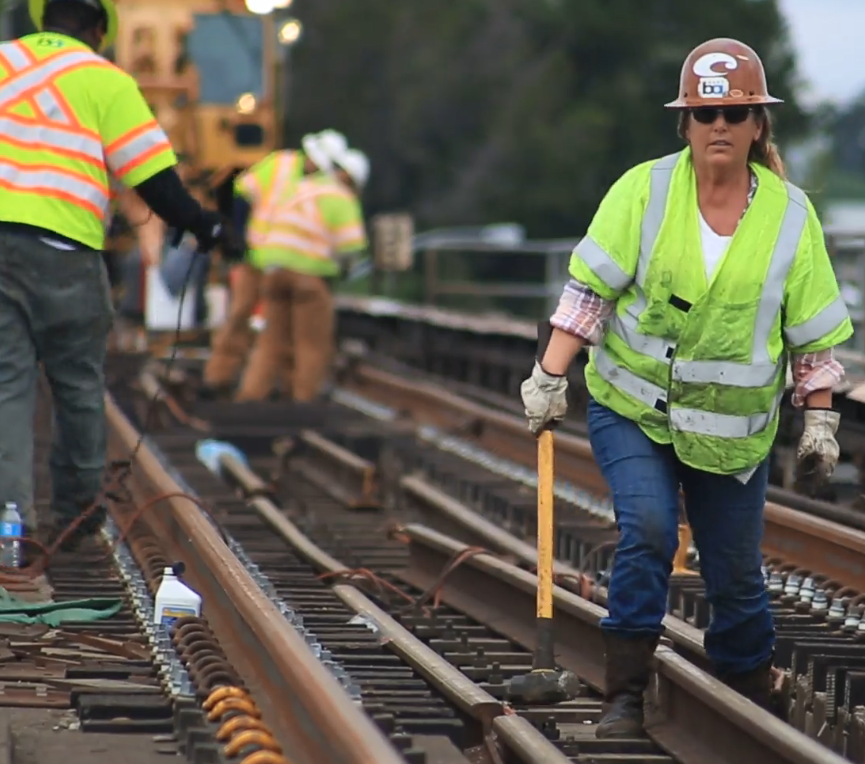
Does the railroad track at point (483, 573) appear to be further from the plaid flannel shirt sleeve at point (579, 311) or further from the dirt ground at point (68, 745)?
the dirt ground at point (68, 745)

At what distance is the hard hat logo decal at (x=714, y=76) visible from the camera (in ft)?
19.0

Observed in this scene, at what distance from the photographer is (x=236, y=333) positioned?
56.5 ft

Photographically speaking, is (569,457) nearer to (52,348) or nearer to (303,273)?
(52,348)

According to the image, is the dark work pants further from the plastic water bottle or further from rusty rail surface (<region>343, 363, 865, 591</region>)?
rusty rail surface (<region>343, 363, 865, 591</region>)

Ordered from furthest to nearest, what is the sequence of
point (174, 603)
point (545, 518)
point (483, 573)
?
point (483, 573) < point (174, 603) < point (545, 518)

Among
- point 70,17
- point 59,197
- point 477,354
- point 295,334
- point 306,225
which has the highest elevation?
point 70,17

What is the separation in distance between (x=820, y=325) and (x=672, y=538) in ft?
2.27

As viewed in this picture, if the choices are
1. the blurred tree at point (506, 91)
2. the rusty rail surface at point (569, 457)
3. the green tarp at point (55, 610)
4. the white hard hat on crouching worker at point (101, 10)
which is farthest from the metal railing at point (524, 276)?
the blurred tree at point (506, 91)

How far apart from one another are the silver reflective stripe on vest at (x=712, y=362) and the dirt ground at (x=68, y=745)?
1.58m

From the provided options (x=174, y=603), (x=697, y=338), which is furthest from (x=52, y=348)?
(x=697, y=338)

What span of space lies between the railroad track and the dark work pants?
1.13 metres

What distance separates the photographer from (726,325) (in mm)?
5812

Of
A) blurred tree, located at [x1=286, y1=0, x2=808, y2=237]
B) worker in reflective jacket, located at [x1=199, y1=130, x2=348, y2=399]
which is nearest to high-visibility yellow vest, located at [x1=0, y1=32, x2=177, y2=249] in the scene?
worker in reflective jacket, located at [x1=199, y1=130, x2=348, y2=399]

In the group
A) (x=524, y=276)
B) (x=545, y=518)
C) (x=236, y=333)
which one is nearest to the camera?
(x=545, y=518)
